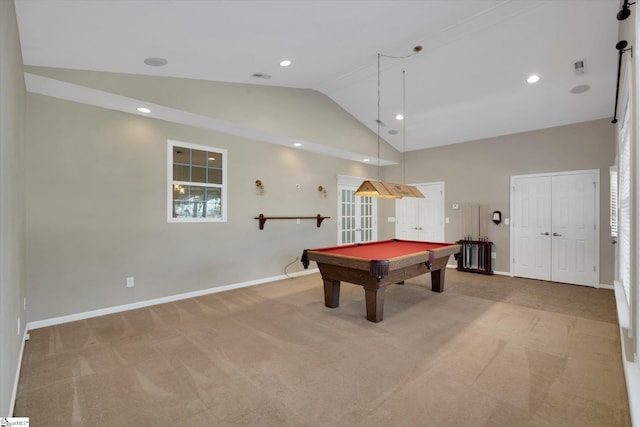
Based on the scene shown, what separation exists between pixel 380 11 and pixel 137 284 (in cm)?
454

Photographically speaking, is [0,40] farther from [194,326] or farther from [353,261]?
[353,261]

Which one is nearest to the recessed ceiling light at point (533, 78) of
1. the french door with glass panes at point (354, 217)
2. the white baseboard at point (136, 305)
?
the french door with glass panes at point (354, 217)

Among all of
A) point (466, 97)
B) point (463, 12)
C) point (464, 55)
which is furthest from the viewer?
point (466, 97)

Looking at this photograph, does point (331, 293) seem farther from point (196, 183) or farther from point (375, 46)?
point (375, 46)

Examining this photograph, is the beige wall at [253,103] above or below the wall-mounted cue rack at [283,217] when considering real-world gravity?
above

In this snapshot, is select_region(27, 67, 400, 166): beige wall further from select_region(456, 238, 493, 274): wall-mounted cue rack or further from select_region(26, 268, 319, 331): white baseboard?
select_region(456, 238, 493, 274): wall-mounted cue rack

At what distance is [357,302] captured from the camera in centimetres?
447

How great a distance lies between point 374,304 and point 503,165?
4.68 meters

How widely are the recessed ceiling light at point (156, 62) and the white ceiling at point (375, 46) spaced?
10 centimetres

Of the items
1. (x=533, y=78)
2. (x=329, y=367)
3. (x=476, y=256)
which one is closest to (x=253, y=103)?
(x=329, y=367)

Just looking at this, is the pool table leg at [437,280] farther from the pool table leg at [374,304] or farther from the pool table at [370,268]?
the pool table leg at [374,304]

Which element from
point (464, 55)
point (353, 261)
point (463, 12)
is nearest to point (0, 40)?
point (353, 261)

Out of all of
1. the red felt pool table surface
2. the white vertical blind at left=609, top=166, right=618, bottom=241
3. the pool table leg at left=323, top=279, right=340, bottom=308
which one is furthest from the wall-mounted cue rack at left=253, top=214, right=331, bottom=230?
the white vertical blind at left=609, top=166, right=618, bottom=241

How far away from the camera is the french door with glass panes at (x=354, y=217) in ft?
23.9
